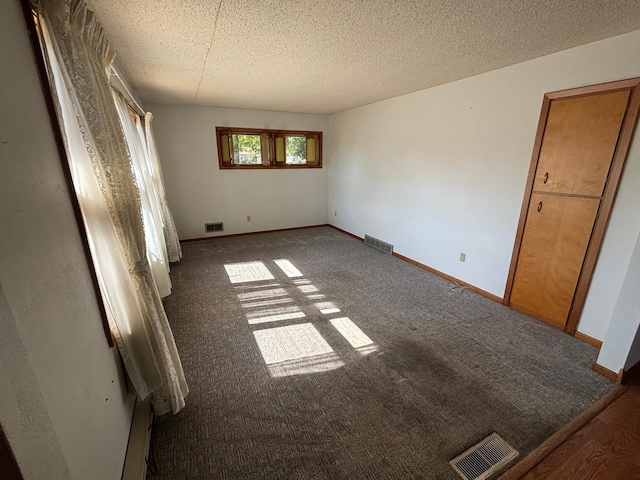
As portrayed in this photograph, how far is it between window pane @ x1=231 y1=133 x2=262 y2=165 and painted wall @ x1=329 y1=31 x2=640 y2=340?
182 centimetres

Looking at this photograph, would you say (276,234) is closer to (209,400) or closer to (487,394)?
(209,400)

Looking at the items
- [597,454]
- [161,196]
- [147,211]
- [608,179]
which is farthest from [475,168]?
[161,196]

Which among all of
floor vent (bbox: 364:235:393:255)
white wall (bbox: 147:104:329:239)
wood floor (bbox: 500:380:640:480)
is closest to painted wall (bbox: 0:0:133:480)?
wood floor (bbox: 500:380:640:480)

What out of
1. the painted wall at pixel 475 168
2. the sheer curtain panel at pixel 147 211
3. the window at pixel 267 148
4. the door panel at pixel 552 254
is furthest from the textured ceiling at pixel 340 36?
the window at pixel 267 148

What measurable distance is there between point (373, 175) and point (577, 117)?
8.60 feet

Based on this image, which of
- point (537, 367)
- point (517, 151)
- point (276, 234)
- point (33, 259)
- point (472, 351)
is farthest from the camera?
point (276, 234)

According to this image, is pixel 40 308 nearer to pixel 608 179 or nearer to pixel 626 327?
pixel 626 327

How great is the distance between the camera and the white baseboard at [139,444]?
1.23 meters

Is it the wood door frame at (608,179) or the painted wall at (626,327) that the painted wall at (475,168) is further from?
the painted wall at (626,327)

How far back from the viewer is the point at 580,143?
2164mm

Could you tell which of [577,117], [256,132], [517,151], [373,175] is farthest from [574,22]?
[256,132]

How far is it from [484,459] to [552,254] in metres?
1.88

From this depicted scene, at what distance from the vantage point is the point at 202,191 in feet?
15.9

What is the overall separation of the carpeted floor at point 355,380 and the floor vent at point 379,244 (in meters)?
1.08
